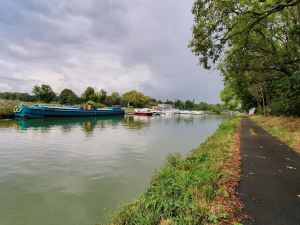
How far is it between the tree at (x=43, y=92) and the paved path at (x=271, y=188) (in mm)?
98202

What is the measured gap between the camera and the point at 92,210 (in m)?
7.01

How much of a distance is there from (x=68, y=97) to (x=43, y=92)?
10.7 m

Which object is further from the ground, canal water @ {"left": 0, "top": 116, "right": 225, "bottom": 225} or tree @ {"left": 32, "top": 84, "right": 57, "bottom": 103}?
tree @ {"left": 32, "top": 84, "right": 57, "bottom": 103}

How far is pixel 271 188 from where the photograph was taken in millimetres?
6125

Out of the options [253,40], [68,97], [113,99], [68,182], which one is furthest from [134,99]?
[68,182]

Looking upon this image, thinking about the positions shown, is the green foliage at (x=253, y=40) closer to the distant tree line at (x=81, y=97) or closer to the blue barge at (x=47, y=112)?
the blue barge at (x=47, y=112)

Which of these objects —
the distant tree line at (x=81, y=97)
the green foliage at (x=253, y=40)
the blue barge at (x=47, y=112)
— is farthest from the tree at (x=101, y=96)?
the green foliage at (x=253, y=40)

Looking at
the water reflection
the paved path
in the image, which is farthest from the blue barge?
the paved path

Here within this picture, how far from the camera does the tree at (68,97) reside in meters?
102

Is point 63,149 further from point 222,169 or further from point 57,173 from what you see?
point 222,169

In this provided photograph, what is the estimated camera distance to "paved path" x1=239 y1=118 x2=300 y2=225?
180 inches

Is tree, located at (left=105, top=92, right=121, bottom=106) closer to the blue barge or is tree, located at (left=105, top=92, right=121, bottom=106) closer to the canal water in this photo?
the blue barge

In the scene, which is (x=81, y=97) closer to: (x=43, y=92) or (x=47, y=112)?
(x=43, y=92)

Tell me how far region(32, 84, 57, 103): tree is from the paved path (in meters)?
98.2
